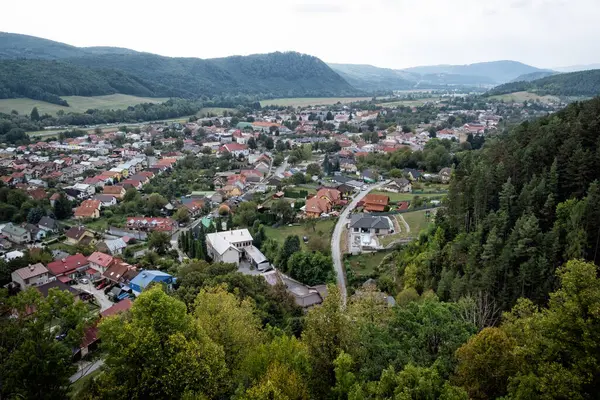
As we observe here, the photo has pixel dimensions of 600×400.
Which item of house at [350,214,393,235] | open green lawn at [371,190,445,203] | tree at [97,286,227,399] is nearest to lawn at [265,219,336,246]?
house at [350,214,393,235]

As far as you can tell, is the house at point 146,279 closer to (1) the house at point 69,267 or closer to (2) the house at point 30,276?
(1) the house at point 69,267

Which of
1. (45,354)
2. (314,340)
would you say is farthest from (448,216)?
(45,354)

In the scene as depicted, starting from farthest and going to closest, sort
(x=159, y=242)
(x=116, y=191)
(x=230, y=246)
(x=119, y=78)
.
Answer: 1. (x=119, y=78)
2. (x=116, y=191)
3. (x=159, y=242)
4. (x=230, y=246)

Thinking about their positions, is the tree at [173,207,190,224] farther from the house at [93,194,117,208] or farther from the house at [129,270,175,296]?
the house at [129,270,175,296]

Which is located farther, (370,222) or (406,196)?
(406,196)

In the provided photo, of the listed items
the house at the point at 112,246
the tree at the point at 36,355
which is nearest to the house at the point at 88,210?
the house at the point at 112,246

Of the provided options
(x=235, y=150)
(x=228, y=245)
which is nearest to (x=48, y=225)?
(x=228, y=245)

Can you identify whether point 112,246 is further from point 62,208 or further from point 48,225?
point 62,208

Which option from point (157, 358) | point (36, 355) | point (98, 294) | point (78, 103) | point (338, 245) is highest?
point (78, 103)
